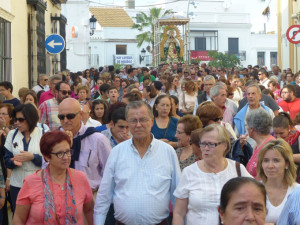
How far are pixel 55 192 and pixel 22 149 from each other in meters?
1.95

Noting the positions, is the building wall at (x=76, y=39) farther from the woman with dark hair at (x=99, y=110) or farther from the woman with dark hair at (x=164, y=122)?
the woman with dark hair at (x=164, y=122)

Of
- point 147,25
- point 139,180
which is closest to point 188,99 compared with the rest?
point 139,180

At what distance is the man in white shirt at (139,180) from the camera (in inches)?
204

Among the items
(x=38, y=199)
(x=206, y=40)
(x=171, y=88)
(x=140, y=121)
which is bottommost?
(x=38, y=199)

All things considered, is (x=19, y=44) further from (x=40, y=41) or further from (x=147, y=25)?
(x=147, y=25)

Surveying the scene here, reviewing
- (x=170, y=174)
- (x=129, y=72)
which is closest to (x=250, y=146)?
(x=170, y=174)

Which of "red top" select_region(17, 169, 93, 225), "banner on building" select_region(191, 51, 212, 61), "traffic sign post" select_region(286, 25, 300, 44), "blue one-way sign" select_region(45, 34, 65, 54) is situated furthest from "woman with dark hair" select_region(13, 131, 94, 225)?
"banner on building" select_region(191, 51, 212, 61)

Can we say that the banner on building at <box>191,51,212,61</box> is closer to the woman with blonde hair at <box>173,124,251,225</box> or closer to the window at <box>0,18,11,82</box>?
the window at <box>0,18,11,82</box>

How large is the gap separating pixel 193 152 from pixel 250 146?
83 centimetres

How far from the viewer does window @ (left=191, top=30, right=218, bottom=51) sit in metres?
70.8

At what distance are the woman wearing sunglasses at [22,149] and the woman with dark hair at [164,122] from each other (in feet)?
6.77

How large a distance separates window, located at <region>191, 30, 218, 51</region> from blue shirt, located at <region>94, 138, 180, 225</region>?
6590cm

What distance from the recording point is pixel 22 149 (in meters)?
7.05

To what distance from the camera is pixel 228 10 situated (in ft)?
244
